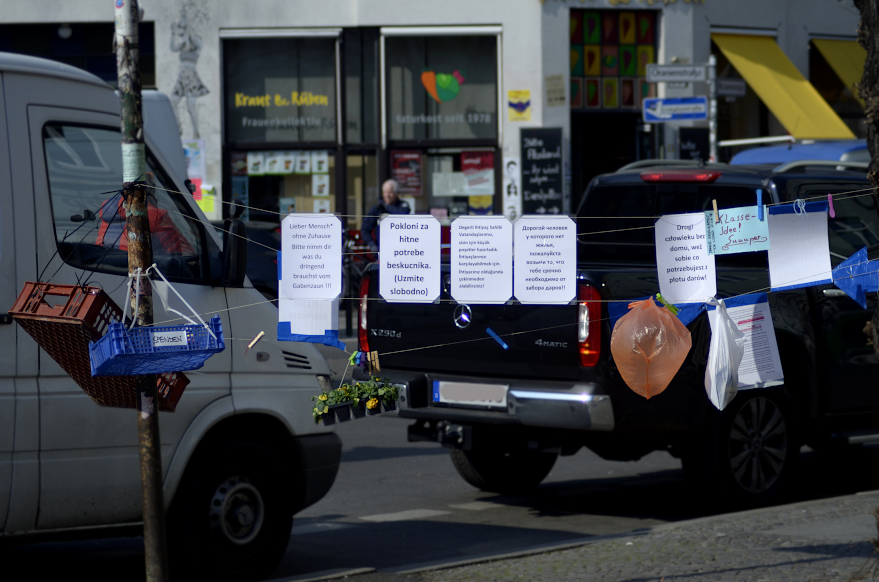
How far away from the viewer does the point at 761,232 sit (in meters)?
4.81

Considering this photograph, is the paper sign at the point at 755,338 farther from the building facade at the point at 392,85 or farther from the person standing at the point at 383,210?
the building facade at the point at 392,85

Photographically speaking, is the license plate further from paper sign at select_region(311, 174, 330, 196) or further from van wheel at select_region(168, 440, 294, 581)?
paper sign at select_region(311, 174, 330, 196)

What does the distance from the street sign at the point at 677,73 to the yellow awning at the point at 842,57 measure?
7.67 meters

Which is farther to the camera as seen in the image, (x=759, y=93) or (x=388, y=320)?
(x=759, y=93)

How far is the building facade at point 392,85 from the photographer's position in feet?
61.8

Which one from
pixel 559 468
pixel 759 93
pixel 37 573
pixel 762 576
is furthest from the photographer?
pixel 759 93

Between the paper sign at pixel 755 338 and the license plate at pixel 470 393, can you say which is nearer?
the paper sign at pixel 755 338

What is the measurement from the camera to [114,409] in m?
5.01

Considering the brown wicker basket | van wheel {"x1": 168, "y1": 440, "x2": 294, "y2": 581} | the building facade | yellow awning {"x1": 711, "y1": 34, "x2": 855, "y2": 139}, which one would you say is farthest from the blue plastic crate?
yellow awning {"x1": 711, "y1": 34, "x2": 855, "y2": 139}

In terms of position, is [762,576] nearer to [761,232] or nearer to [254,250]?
[761,232]

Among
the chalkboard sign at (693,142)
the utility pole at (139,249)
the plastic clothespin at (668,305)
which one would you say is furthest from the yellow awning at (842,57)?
the utility pole at (139,249)

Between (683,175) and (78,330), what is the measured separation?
4.70 meters

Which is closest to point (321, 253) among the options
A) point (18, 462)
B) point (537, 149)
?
point (18, 462)

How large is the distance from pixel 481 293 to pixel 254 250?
797 centimetres
